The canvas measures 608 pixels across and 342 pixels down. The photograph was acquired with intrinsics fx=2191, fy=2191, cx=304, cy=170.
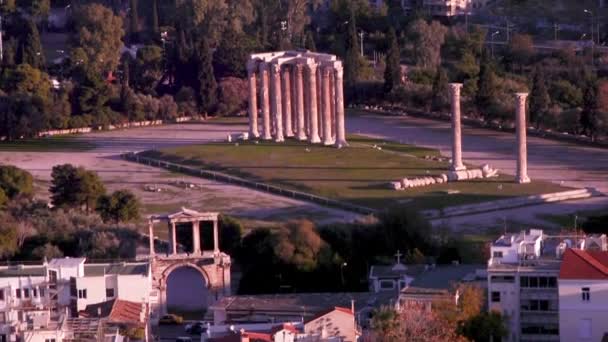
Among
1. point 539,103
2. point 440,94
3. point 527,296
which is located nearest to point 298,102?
point 440,94

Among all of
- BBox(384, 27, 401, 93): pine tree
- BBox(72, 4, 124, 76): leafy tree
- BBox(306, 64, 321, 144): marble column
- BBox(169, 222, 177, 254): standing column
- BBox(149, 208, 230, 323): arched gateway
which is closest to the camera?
BBox(149, 208, 230, 323): arched gateway

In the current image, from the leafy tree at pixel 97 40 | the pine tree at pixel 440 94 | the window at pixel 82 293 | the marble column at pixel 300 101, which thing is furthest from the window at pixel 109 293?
the leafy tree at pixel 97 40

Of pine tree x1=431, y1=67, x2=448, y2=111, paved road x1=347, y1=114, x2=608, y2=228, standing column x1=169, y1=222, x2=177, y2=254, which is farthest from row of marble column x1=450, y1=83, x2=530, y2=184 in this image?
standing column x1=169, y1=222, x2=177, y2=254

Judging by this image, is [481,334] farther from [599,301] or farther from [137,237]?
[137,237]

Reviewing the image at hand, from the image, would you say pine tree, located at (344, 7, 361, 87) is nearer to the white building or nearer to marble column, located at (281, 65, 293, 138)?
marble column, located at (281, 65, 293, 138)

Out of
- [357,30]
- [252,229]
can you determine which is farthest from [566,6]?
[252,229]

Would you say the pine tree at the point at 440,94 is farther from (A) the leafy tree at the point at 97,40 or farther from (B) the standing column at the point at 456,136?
(A) the leafy tree at the point at 97,40

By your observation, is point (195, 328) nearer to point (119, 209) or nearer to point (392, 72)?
point (119, 209)
